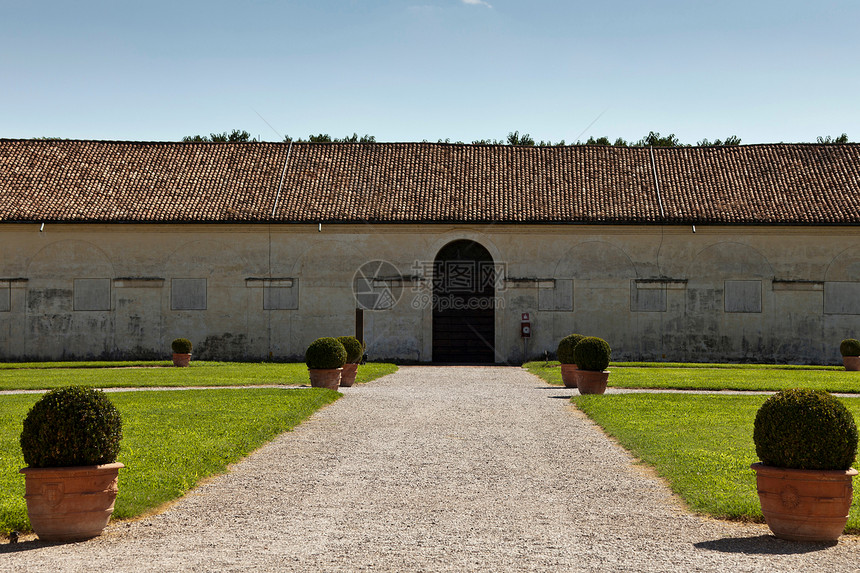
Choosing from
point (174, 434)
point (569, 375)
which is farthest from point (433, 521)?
point (569, 375)

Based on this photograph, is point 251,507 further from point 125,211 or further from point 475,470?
point 125,211

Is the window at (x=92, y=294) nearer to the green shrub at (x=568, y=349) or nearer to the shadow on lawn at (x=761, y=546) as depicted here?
the green shrub at (x=568, y=349)

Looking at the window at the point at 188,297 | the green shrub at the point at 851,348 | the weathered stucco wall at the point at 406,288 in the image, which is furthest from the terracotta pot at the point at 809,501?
the window at the point at 188,297

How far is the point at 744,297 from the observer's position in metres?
31.4

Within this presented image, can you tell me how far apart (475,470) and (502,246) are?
22.7 m

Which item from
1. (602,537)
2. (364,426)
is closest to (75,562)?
(602,537)

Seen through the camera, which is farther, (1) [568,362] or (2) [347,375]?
(1) [568,362]

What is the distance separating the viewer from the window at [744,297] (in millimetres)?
31375

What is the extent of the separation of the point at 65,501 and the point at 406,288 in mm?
25363

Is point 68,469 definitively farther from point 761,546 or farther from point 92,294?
point 92,294

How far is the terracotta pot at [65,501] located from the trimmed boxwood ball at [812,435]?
5.10m

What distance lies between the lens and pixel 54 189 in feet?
108

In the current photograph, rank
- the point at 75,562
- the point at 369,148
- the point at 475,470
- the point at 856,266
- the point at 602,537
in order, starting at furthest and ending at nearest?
the point at 369,148
the point at 856,266
the point at 475,470
the point at 602,537
the point at 75,562

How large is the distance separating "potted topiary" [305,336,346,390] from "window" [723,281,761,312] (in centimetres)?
1779
